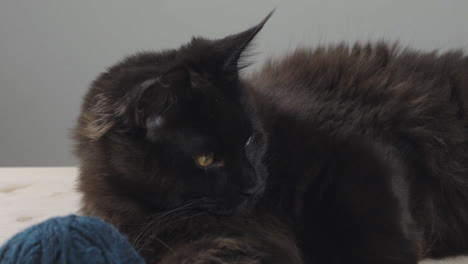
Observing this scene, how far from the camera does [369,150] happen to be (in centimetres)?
106

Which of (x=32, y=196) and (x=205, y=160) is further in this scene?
(x=32, y=196)

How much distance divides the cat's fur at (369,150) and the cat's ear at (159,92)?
309mm

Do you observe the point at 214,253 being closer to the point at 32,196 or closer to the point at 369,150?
the point at 369,150

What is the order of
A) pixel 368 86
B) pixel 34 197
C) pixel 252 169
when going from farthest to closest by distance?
1. pixel 34 197
2. pixel 368 86
3. pixel 252 169

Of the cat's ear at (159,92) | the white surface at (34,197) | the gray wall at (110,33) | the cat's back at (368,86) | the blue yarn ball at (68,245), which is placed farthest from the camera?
the gray wall at (110,33)

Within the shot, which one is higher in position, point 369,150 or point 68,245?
point 68,245

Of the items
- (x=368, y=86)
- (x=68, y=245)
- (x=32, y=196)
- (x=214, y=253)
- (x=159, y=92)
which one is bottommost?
(x=32, y=196)

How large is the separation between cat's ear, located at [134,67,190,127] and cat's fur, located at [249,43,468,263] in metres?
0.31

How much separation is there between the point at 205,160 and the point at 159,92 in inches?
6.5

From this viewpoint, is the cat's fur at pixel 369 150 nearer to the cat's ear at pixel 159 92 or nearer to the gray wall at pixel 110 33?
the cat's ear at pixel 159 92

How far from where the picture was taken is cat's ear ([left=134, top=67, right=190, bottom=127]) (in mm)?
871

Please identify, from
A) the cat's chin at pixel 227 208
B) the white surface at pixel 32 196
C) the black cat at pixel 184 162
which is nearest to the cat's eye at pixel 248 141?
the black cat at pixel 184 162

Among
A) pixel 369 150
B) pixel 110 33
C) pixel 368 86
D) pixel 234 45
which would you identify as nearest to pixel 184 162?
pixel 234 45

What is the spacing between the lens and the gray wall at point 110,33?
1.98 meters
